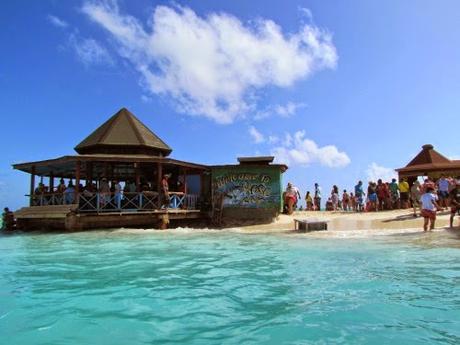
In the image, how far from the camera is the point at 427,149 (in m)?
27.5

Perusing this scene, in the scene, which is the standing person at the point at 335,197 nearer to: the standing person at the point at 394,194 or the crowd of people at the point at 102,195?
the standing person at the point at 394,194

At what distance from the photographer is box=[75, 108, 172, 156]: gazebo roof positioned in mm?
21516

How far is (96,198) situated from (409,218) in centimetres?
1351

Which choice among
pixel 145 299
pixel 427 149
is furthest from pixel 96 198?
pixel 427 149

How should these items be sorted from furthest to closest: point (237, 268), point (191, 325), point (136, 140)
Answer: point (136, 140) → point (237, 268) → point (191, 325)

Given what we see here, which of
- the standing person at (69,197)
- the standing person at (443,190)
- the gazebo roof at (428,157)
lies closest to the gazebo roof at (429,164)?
the gazebo roof at (428,157)

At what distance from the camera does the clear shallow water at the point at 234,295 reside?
5016 mm

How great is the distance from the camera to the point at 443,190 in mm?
19656

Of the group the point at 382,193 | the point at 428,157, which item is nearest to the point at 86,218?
the point at 382,193

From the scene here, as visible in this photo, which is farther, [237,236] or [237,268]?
[237,236]

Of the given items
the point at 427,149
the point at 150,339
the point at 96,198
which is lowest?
the point at 150,339

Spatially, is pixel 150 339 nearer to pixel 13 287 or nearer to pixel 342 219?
pixel 13 287

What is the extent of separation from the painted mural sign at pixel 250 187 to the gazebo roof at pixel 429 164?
9718 mm

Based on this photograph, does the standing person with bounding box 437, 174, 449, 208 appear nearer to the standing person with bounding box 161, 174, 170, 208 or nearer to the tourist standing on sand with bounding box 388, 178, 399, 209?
the tourist standing on sand with bounding box 388, 178, 399, 209
